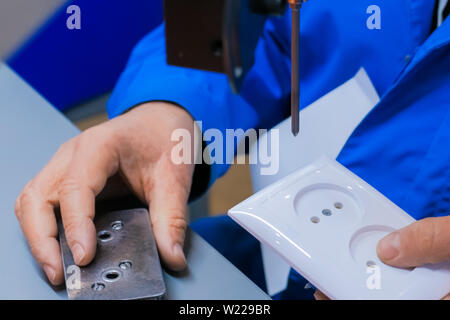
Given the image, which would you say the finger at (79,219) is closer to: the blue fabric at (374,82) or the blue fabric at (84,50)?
the blue fabric at (374,82)

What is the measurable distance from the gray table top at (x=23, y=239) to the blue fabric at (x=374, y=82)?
0.31ft

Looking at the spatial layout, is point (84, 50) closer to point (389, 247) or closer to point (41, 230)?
point (41, 230)

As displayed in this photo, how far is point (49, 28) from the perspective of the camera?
983 millimetres

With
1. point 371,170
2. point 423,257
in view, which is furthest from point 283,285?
point 423,257

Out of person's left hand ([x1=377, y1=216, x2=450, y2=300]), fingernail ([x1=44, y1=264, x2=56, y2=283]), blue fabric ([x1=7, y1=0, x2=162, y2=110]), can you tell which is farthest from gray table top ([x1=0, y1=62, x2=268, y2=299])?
blue fabric ([x1=7, y1=0, x2=162, y2=110])

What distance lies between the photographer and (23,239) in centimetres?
49

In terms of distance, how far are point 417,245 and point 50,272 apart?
0.28 meters

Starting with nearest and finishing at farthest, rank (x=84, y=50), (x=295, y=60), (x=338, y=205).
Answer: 1. (x=295, y=60)
2. (x=338, y=205)
3. (x=84, y=50)

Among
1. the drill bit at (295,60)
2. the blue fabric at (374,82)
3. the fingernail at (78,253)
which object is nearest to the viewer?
the drill bit at (295,60)

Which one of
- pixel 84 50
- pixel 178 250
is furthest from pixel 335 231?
pixel 84 50

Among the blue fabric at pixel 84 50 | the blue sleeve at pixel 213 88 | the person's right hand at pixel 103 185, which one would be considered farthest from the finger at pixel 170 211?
the blue fabric at pixel 84 50

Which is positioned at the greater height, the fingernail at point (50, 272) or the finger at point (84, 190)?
the finger at point (84, 190)

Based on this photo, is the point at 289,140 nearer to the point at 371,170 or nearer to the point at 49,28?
the point at 371,170

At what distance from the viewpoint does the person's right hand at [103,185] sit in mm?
448
